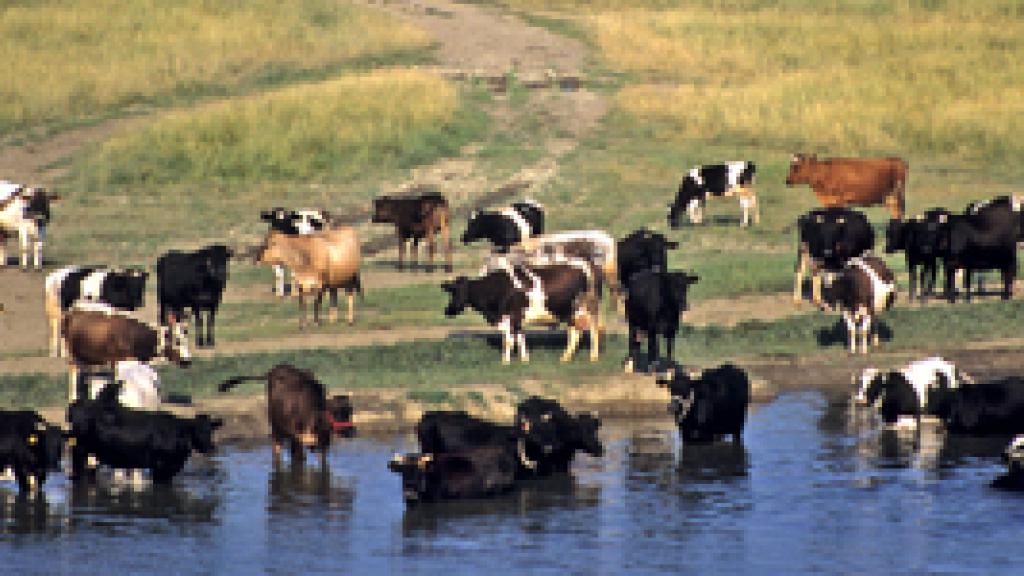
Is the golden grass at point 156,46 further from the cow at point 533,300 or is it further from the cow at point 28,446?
the cow at point 28,446

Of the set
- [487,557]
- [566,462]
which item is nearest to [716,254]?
[566,462]

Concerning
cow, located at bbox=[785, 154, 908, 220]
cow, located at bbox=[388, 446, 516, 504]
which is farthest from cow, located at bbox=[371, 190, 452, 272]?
cow, located at bbox=[388, 446, 516, 504]

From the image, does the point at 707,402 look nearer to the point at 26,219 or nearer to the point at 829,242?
the point at 829,242

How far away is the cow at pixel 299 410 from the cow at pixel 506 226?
1399cm

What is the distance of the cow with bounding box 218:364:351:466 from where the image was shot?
22.4 meters

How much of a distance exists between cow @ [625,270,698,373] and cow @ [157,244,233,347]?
625cm

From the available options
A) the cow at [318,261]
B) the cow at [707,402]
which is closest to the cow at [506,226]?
the cow at [318,261]

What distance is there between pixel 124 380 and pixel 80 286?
6.12 metres

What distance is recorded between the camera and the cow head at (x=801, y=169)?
4147 cm

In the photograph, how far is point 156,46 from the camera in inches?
2363

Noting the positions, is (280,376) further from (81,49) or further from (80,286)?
(81,49)

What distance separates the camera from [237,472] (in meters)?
22.5

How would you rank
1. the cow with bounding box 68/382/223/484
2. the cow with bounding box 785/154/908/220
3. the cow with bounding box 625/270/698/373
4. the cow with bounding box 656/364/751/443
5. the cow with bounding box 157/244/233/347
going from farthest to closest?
the cow with bounding box 785/154/908/220
the cow with bounding box 157/244/233/347
the cow with bounding box 625/270/698/373
the cow with bounding box 656/364/751/443
the cow with bounding box 68/382/223/484

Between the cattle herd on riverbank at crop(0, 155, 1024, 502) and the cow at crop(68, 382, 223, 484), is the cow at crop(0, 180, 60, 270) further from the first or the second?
the cow at crop(68, 382, 223, 484)
